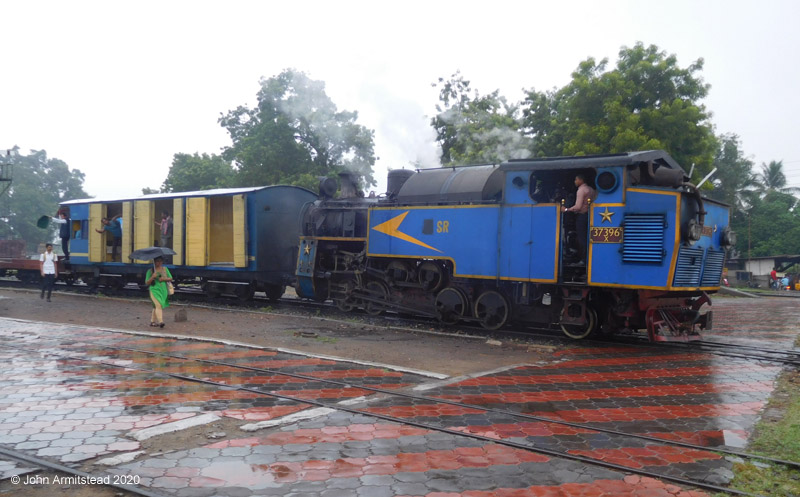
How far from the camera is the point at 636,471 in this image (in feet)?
14.0

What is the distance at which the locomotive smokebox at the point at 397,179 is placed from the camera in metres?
13.0

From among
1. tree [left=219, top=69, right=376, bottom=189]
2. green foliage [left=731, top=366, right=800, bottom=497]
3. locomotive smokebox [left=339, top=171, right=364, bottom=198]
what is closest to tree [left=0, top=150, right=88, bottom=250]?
tree [left=219, top=69, right=376, bottom=189]

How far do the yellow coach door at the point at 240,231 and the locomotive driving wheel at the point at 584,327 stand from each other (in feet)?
27.4

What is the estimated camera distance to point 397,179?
13023 mm

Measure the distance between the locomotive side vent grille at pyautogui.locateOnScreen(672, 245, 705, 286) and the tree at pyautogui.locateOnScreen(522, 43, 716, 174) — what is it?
9187mm

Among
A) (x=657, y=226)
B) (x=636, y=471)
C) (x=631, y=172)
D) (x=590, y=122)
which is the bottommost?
(x=636, y=471)

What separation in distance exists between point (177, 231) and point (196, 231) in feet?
2.82

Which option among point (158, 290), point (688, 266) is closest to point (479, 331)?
point (688, 266)

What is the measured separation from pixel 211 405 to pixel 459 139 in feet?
63.7

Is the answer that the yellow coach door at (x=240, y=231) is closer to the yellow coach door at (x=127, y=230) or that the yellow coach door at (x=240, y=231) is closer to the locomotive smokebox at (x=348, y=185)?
the locomotive smokebox at (x=348, y=185)

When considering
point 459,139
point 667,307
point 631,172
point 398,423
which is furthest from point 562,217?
point 459,139

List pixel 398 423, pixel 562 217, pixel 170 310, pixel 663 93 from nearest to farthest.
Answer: pixel 398 423 → pixel 562 217 → pixel 170 310 → pixel 663 93

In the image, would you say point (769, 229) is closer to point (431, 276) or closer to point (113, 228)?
point (431, 276)

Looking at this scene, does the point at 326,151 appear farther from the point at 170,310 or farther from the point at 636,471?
the point at 636,471
